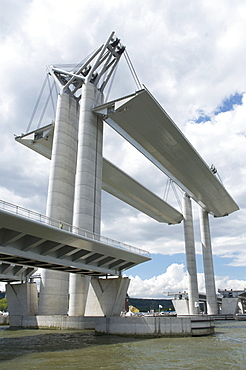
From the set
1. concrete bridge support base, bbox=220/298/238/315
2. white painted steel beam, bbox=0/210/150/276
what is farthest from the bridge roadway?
concrete bridge support base, bbox=220/298/238/315

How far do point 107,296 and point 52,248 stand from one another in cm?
1117

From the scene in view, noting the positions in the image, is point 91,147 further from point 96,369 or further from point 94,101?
point 96,369

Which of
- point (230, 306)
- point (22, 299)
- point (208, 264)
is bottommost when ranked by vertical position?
point (230, 306)

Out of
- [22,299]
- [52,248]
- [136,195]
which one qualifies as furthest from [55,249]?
[136,195]

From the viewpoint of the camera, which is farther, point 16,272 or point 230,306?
point 230,306

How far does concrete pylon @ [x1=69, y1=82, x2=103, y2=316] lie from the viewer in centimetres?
3531

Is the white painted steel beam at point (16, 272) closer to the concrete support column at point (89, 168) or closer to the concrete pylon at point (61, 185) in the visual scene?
the concrete pylon at point (61, 185)

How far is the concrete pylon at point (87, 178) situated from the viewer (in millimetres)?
35312

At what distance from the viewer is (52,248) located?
2253cm

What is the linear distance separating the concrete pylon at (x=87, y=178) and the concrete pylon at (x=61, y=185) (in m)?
1.74

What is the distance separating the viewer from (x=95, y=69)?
4238 centimetres

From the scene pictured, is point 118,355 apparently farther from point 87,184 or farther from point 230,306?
point 230,306

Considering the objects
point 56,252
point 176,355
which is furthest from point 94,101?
point 176,355

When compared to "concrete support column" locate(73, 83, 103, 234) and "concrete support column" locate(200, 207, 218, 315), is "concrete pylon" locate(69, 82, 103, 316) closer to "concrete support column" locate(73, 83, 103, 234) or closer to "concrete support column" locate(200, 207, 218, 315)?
"concrete support column" locate(73, 83, 103, 234)
